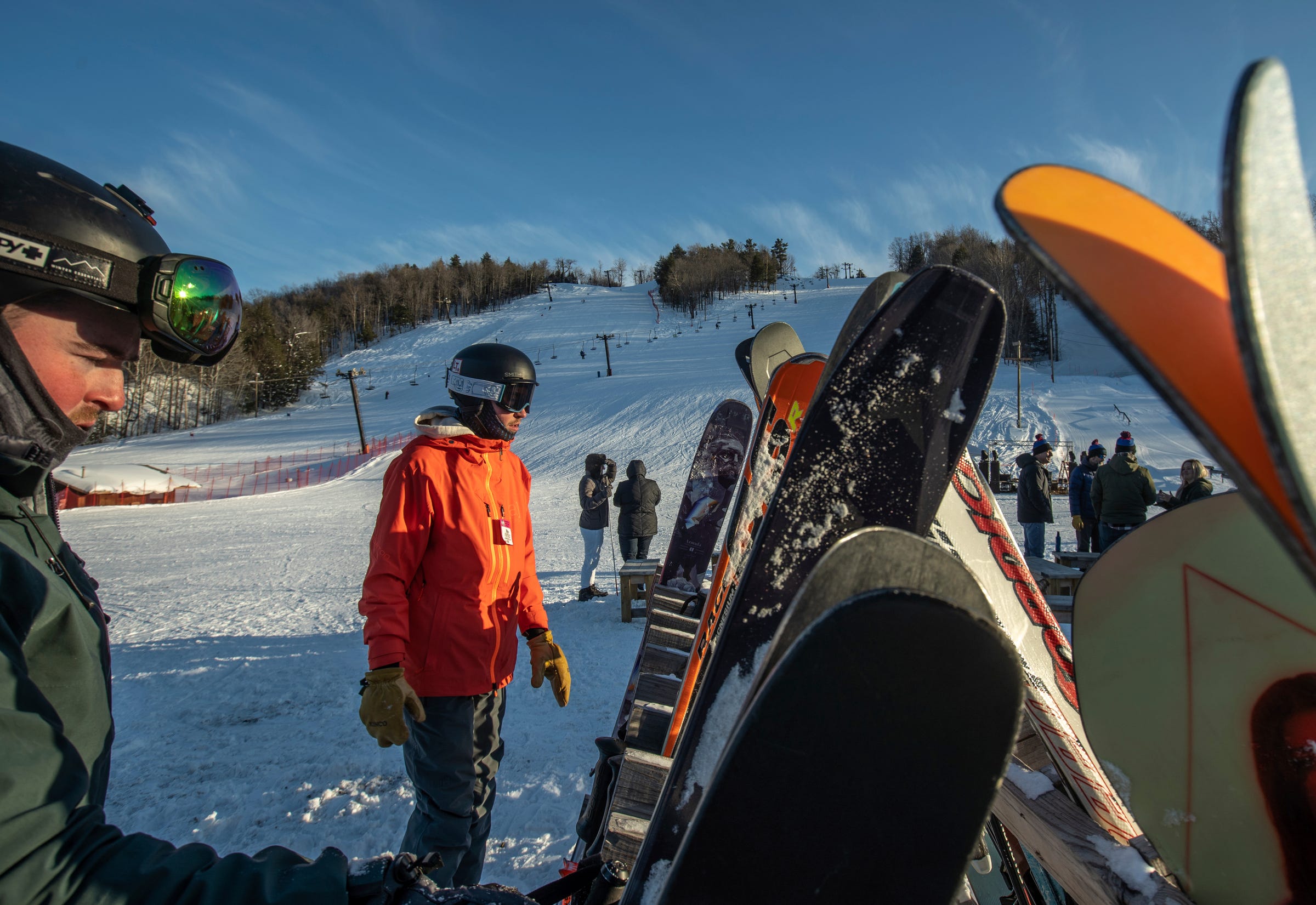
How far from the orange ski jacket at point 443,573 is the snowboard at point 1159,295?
199 centimetres

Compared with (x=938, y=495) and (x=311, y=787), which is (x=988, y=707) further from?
(x=311, y=787)

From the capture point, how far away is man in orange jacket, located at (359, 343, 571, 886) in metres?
2.05

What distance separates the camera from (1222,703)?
1.10m

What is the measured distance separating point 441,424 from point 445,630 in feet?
2.59

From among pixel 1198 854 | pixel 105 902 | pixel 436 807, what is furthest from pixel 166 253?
pixel 1198 854

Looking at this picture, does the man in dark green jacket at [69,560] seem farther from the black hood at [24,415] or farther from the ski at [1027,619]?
the ski at [1027,619]

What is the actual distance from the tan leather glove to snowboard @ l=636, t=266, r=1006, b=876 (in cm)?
129

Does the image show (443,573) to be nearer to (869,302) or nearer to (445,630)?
(445,630)

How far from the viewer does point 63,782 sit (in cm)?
69

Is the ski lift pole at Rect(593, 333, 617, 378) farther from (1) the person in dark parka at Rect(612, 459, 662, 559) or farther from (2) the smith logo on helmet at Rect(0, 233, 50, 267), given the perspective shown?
(2) the smith logo on helmet at Rect(0, 233, 50, 267)

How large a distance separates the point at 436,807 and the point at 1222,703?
7.09 ft

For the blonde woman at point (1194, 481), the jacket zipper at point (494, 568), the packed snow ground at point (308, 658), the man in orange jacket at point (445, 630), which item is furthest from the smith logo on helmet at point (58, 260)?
the blonde woman at point (1194, 481)

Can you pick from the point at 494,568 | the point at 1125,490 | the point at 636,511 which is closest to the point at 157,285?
the point at 494,568

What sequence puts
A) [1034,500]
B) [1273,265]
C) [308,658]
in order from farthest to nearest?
[1034,500] → [308,658] → [1273,265]
